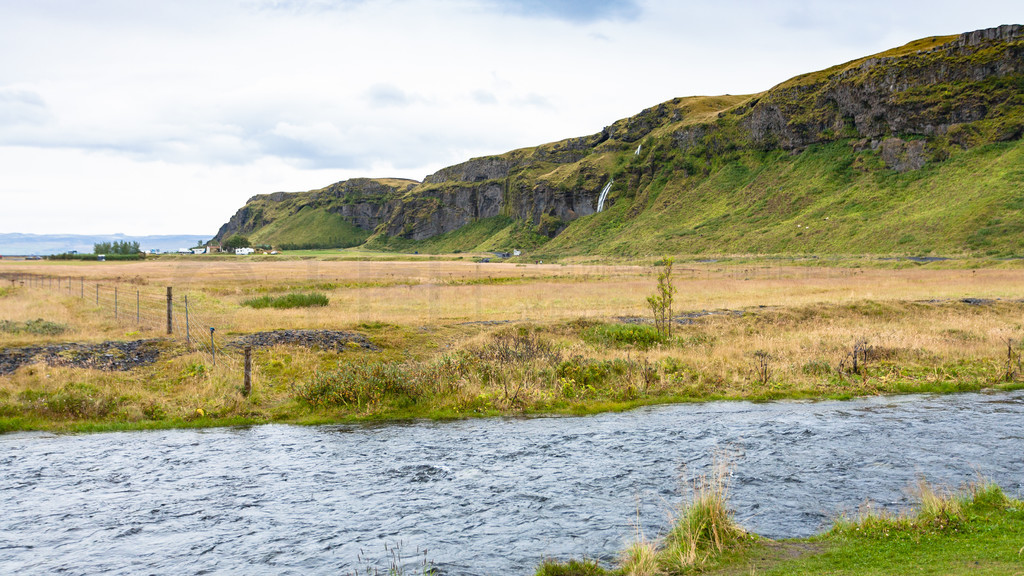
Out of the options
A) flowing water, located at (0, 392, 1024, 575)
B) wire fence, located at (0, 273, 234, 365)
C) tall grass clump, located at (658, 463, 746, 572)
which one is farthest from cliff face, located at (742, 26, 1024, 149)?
tall grass clump, located at (658, 463, 746, 572)

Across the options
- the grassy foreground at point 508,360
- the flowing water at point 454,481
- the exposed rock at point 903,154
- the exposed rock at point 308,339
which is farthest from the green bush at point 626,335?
the exposed rock at point 903,154

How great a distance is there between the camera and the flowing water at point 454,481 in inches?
430

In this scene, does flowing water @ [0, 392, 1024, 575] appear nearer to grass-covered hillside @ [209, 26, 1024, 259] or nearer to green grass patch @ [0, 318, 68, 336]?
green grass patch @ [0, 318, 68, 336]

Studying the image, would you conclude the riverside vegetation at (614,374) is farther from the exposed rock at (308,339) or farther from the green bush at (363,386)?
the exposed rock at (308,339)

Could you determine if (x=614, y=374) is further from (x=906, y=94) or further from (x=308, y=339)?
(x=906, y=94)

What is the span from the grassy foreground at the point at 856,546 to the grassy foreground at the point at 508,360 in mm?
10542

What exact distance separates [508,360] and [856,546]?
1591cm

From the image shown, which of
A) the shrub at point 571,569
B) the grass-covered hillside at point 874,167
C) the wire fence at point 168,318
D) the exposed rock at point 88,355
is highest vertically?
the grass-covered hillside at point 874,167

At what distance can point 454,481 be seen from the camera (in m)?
14.3

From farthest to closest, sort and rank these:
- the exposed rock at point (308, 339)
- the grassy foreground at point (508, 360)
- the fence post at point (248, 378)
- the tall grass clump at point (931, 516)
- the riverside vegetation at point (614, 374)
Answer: the exposed rock at point (308, 339) < the fence post at point (248, 378) < the grassy foreground at point (508, 360) < the tall grass clump at point (931, 516) < the riverside vegetation at point (614, 374)

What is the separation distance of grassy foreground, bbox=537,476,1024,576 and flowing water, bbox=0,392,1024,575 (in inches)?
30.4

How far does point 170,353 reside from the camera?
2525 centimetres

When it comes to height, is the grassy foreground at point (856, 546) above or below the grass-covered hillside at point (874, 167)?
below

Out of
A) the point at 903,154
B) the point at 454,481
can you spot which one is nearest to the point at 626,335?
the point at 454,481
